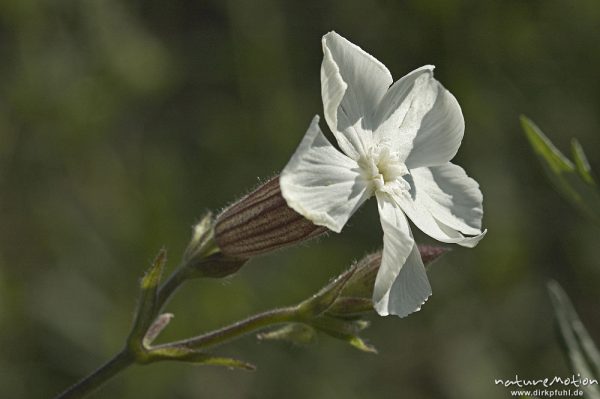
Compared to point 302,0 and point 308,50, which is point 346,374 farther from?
point 302,0

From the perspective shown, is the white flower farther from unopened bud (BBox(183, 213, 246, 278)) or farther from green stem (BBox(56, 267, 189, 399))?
green stem (BBox(56, 267, 189, 399))

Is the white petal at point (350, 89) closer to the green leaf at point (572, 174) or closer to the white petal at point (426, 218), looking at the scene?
the white petal at point (426, 218)

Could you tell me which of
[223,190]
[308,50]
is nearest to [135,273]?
[223,190]

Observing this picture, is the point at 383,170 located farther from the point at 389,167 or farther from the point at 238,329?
the point at 238,329

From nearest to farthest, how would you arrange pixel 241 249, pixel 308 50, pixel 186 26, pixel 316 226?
pixel 316 226 < pixel 241 249 < pixel 308 50 < pixel 186 26

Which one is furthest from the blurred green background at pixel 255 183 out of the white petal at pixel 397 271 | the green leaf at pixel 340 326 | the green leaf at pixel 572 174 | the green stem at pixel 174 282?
the white petal at pixel 397 271

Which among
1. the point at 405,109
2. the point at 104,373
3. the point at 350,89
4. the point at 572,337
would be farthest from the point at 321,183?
the point at 572,337

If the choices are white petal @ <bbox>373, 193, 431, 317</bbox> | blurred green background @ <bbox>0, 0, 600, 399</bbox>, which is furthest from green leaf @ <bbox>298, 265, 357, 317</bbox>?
blurred green background @ <bbox>0, 0, 600, 399</bbox>
